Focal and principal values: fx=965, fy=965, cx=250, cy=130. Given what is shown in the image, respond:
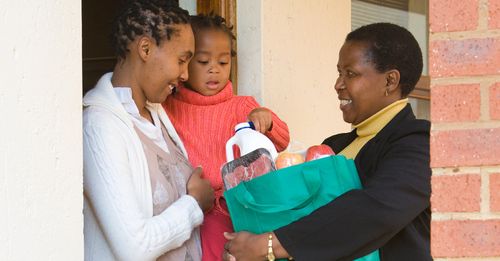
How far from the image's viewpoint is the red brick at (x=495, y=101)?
198cm

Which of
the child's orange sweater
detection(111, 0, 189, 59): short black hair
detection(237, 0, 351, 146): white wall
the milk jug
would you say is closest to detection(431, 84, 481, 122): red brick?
the milk jug

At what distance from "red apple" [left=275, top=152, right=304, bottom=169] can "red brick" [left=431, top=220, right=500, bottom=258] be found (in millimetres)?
993

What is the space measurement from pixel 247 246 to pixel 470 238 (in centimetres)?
103

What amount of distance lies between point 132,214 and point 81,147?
25 cm

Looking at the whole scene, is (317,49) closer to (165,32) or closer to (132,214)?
(165,32)

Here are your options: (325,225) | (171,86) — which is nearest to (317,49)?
(171,86)

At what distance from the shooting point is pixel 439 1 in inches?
79.4

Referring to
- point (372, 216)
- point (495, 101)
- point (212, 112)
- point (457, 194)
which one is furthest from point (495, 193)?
point (212, 112)

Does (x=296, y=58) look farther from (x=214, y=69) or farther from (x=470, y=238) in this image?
(x=470, y=238)

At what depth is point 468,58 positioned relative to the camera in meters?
2.00

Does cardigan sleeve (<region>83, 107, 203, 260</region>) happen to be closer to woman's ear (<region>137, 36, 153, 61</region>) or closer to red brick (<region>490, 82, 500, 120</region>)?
woman's ear (<region>137, 36, 153, 61</region>)

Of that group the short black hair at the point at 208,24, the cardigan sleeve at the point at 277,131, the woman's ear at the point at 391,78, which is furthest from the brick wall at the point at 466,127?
the short black hair at the point at 208,24
